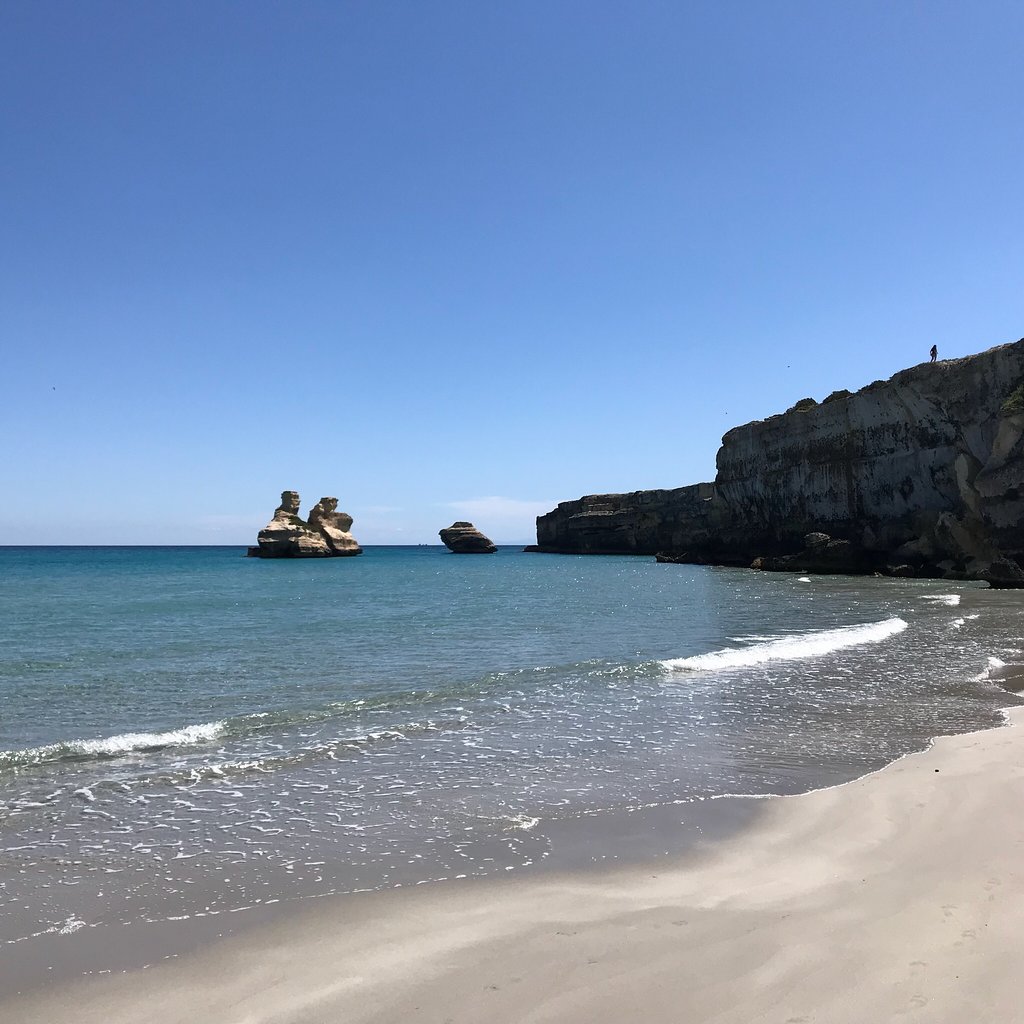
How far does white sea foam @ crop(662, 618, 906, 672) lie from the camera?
14070mm

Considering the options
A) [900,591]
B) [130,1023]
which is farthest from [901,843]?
[900,591]

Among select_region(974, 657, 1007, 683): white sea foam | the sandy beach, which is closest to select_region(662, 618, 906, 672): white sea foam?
select_region(974, 657, 1007, 683): white sea foam

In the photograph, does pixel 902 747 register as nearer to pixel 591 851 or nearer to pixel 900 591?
pixel 591 851

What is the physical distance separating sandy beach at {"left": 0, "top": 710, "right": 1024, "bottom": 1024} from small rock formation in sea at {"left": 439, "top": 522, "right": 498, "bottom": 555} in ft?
345

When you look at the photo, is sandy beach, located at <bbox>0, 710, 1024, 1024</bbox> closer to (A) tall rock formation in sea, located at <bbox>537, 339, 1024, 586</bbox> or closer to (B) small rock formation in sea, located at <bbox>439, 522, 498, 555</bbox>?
(A) tall rock formation in sea, located at <bbox>537, 339, 1024, 586</bbox>

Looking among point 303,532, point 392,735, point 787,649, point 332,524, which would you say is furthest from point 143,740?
point 332,524

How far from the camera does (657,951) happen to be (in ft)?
13.0

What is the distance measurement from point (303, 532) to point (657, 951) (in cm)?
7832

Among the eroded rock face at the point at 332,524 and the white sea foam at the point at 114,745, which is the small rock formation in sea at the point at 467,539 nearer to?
the eroded rock face at the point at 332,524

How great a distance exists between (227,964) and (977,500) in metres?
41.5

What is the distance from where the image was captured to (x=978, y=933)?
3.96 meters

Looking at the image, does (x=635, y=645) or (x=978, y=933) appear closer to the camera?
(x=978, y=933)

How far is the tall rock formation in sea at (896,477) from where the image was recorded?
35781 millimetres

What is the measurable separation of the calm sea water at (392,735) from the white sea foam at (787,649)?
0.35 feet
